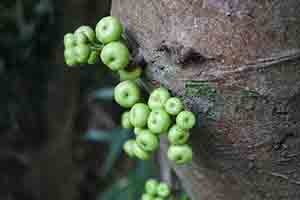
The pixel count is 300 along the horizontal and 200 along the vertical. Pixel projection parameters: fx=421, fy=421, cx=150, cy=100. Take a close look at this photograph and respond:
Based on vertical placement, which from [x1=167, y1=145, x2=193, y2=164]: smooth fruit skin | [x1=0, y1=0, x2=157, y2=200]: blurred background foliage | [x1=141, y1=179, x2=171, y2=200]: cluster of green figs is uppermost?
[x1=167, y1=145, x2=193, y2=164]: smooth fruit skin

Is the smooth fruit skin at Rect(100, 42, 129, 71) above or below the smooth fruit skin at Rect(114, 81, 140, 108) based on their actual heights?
above

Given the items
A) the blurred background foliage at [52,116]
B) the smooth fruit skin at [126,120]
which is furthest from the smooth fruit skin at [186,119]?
the blurred background foliage at [52,116]

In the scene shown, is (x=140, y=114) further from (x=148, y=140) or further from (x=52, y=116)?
(x=52, y=116)

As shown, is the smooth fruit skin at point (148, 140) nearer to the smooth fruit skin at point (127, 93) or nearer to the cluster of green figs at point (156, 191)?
the smooth fruit skin at point (127, 93)

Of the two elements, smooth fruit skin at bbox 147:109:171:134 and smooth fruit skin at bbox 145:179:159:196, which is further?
smooth fruit skin at bbox 145:179:159:196

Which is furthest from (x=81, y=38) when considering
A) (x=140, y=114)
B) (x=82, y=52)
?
(x=140, y=114)

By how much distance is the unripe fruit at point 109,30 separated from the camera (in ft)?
1.61

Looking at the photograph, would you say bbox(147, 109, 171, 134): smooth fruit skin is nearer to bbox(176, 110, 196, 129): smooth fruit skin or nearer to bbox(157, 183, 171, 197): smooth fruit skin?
bbox(176, 110, 196, 129): smooth fruit skin

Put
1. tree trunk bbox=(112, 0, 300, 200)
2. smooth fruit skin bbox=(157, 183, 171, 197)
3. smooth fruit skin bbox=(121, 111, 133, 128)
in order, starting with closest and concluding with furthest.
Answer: tree trunk bbox=(112, 0, 300, 200)
smooth fruit skin bbox=(121, 111, 133, 128)
smooth fruit skin bbox=(157, 183, 171, 197)

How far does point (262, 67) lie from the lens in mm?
453

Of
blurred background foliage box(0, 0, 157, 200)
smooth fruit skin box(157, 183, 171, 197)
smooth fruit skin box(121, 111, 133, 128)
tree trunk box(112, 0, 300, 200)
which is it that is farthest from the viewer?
blurred background foliage box(0, 0, 157, 200)

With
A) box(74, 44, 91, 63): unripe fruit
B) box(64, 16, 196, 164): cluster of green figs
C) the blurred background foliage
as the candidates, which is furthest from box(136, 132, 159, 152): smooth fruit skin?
the blurred background foliage

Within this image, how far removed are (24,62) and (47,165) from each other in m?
0.52

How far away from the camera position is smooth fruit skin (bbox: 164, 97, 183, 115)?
471 mm
